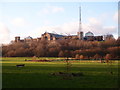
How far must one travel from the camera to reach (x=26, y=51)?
67.6 m

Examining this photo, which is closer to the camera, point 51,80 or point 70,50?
point 51,80

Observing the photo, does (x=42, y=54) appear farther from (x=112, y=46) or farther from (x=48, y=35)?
(x=48, y=35)

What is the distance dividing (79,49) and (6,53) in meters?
24.8

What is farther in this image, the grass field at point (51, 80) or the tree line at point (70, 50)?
the tree line at point (70, 50)

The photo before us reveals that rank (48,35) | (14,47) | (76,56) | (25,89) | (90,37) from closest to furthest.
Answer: (25,89) → (76,56) → (14,47) → (90,37) → (48,35)

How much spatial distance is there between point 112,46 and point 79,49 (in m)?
9.82

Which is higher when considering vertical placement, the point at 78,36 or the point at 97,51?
the point at 78,36

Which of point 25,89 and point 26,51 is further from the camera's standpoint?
point 26,51

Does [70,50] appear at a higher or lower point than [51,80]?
higher

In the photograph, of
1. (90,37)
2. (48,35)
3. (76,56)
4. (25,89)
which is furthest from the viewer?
(48,35)

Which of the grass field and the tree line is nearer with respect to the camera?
the grass field

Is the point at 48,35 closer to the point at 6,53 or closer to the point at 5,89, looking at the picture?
the point at 6,53

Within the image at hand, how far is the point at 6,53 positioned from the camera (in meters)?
71.1

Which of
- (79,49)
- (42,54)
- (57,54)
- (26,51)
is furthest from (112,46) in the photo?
(26,51)
